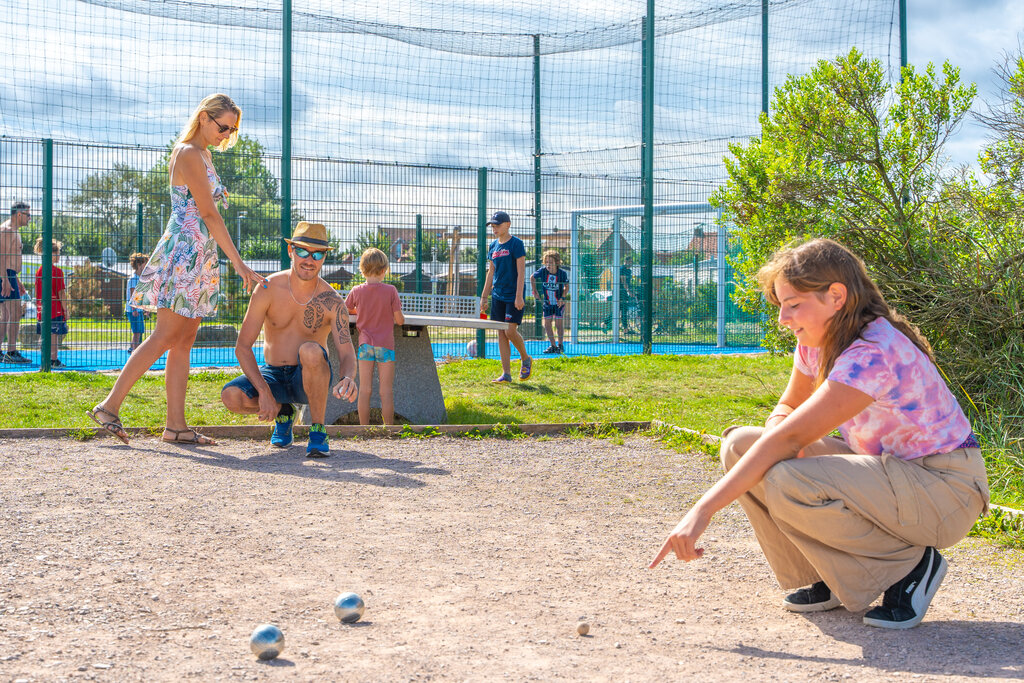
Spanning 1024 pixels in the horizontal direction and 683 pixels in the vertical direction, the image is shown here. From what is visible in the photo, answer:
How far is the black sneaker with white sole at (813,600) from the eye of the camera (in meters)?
3.42

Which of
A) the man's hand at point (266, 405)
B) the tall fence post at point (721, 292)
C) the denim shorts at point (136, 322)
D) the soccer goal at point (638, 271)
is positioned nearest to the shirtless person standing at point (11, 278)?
the denim shorts at point (136, 322)

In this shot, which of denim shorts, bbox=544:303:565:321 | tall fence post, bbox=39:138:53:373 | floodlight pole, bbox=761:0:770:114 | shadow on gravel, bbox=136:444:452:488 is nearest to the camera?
shadow on gravel, bbox=136:444:452:488

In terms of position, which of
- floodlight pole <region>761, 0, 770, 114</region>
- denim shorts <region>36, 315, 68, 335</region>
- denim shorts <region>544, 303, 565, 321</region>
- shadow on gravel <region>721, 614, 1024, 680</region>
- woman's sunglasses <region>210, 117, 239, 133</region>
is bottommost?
shadow on gravel <region>721, 614, 1024, 680</region>

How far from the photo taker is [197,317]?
6395 mm

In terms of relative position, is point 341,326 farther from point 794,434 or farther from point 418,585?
point 794,434

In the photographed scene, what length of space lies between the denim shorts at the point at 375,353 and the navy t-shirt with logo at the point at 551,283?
7100 mm

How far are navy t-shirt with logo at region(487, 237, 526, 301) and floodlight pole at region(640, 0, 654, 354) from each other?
445 centimetres

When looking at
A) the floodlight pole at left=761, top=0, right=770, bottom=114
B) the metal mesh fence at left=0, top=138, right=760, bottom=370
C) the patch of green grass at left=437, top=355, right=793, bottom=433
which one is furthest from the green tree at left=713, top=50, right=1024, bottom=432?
the floodlight pole at left=761, top=0, right=770, bottom=114

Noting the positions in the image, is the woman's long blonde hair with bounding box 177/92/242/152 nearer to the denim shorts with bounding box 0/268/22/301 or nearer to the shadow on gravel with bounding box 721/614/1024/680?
the shadow on gravel with bounding box 721/614/1024/680

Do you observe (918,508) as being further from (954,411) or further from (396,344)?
(396,344)

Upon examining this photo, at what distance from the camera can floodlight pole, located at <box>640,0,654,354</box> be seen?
14750 mm

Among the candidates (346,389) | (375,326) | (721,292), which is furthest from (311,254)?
(721,292)

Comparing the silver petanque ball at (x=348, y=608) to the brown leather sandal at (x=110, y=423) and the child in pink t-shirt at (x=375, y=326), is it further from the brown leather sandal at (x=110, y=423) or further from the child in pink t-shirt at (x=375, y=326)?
the child in pink t-shirt at (x=375, y=326)

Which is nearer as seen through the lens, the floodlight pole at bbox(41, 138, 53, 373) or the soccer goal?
the floodlight pole at bbox(41, 138, 53, 373)
